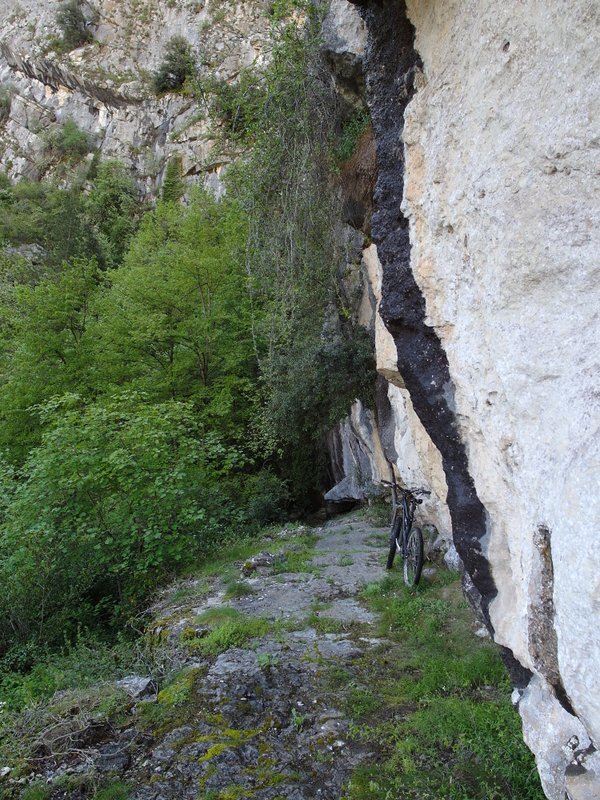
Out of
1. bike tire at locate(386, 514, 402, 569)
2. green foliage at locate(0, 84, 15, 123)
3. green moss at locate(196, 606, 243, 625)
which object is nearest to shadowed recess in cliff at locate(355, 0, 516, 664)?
green moss at locate(196, 606, 243, 625)

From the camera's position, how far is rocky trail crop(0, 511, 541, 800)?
10.1 ft

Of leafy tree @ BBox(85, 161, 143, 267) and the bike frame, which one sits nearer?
the bike frame

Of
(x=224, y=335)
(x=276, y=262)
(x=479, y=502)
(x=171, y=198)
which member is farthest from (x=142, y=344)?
(x=171, y=198)

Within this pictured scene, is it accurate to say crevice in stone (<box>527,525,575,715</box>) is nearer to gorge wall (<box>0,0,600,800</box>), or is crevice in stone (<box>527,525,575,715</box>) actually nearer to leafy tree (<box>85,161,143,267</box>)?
gorge wall (<box>0,0,600,800</box>)

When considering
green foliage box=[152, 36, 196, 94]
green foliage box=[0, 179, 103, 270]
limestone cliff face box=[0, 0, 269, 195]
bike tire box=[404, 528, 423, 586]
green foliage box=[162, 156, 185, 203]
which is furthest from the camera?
limestone cliff face box=[0, 0, 269, 195]

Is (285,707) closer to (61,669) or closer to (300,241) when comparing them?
(61,669)

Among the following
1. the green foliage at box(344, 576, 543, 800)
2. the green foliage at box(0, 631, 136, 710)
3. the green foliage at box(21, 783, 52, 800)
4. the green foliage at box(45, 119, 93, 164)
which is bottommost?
the green foliage at box(0, 631, 136, 710)

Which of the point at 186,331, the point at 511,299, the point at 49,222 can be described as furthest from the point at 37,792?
the point at 49,222

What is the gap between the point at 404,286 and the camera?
2830 mm

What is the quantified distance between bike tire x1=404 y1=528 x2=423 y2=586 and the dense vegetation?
8.97ft

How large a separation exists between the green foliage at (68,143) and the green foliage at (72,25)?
5.67 metres

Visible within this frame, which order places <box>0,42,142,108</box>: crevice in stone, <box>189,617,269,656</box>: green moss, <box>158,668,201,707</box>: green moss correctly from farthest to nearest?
<box>0,42,142,108</box>: crevice in stone → <box>189,617,269,656</box>: green moss → <box>158,668,201,707</box>: green moss

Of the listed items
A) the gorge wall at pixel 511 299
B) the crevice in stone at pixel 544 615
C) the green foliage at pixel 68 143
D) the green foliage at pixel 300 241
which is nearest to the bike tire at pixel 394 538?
the green foliage at pixel 300 241

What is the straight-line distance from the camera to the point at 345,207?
7.96 m
